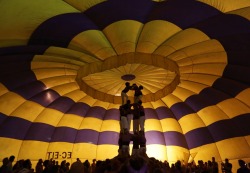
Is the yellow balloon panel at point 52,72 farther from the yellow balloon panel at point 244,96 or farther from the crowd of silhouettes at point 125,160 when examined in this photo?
the yellow balloon panel at point 244,96

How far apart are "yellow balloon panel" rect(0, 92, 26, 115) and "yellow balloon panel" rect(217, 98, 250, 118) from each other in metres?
9.76

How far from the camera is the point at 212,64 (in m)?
9.80

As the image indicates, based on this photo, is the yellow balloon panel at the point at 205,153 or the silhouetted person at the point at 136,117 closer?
the silhouetted person at the point at 136,117

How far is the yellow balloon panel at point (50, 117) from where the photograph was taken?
43.9 ft

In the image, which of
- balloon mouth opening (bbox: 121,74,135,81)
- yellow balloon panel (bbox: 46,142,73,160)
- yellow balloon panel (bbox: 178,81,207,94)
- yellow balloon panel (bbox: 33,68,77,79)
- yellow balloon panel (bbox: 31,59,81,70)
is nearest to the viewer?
yellow balloon panel (bbox: 31,59,81,70)

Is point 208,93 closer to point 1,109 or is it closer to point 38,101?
point 38,101

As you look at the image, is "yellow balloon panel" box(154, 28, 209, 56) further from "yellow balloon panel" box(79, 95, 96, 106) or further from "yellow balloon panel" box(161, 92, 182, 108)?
"yellow balloon panel" box(79, 95, 96, 106)

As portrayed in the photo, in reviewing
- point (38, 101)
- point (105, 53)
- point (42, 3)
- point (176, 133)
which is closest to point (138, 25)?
point (105, 53)

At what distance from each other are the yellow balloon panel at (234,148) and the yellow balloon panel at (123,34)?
723 centimetres

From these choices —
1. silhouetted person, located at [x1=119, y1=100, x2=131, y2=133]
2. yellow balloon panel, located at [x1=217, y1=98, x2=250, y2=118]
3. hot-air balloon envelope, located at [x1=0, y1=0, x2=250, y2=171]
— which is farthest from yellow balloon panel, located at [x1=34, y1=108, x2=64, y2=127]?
yellow balloon panel, located at [x1=217, y1=98, x2=250, y2=118]

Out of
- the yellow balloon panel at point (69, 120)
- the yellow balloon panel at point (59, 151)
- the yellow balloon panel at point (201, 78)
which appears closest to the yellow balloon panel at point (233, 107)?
the yellow balloon panel at point (201, 78)

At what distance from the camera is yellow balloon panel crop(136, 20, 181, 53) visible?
744 centimetres

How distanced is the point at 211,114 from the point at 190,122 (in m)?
1.33

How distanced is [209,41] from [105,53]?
361cm
